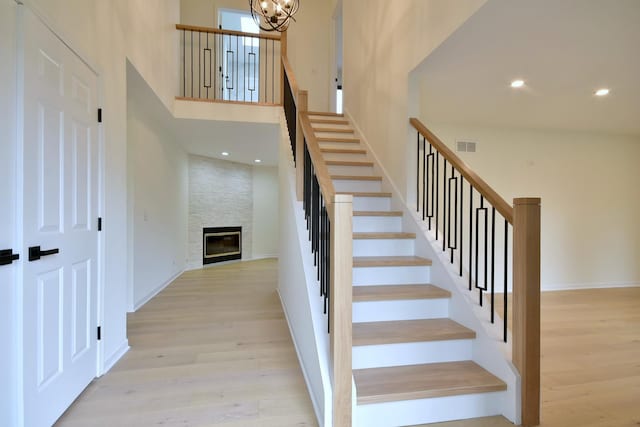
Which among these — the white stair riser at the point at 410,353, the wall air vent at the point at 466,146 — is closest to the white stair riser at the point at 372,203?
the white stair riser at the point at 410,353

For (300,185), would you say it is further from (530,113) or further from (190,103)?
(530,113)

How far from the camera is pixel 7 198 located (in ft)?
4.74

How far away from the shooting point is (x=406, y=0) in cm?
295

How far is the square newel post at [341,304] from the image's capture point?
1.55 metres

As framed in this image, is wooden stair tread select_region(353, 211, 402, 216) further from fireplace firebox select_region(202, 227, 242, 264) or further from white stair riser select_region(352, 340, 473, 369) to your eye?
fireplace firebox select_region(202, 227, 242, 264)

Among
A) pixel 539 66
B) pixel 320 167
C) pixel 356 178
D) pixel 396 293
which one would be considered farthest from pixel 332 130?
pixel 396 293

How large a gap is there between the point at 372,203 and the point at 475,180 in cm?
128

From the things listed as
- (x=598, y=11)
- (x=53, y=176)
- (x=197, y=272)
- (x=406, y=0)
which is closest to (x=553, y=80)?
(x=598, y=11)

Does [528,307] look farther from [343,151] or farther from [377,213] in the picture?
[343,151]

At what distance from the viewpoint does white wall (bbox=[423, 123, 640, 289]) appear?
4.46 meters

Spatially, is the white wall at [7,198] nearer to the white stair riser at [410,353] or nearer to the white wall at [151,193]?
the white wall at [151,193]

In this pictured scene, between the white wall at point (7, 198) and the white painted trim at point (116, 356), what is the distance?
85cm

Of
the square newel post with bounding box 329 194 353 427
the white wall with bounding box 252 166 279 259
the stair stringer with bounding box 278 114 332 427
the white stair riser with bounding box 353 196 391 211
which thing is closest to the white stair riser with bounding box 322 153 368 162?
the white stair riser with bounding box 353 196 391 211

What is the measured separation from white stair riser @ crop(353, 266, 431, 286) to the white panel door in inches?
74.2
